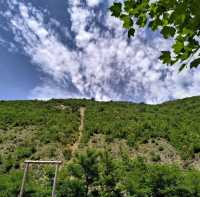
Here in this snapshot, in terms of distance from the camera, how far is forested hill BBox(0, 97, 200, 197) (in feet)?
68.7

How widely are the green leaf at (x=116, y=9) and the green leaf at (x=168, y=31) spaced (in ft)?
1.39

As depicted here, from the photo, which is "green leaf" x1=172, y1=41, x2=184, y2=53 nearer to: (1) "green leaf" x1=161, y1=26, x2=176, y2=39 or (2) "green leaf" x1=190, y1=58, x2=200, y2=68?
(1) "green leaf" x1=161, y1=26, x2=176, y2=39

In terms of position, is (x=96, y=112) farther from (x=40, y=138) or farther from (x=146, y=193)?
(x=146, y=193)

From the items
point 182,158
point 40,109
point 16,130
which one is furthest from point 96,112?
point 182,158

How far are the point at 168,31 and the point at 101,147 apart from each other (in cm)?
3172

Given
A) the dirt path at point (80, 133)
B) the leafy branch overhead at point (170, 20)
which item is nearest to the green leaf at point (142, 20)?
the leafy branch overhead at point (170, 20)

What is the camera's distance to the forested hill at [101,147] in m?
21.0

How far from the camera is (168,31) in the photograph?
3.07 meters

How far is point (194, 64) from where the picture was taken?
2939 millimetres

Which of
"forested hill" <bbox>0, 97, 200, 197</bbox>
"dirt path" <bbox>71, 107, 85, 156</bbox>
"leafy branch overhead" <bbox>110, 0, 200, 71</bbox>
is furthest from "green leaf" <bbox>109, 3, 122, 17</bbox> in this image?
"dirt path" <bbox>71, 107, 85, 156</bbox>

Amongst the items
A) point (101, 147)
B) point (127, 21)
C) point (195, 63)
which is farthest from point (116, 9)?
point (101, 147)

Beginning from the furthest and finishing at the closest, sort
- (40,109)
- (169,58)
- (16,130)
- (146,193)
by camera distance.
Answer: (40,109)
(16,130)
(146,193)
(169,58)

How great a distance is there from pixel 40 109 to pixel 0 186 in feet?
89.2

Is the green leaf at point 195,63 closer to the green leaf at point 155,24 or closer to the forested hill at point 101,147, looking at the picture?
the green leaf at point 155,24
